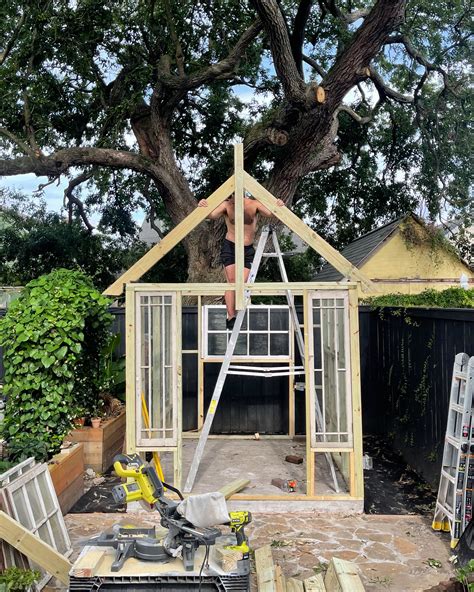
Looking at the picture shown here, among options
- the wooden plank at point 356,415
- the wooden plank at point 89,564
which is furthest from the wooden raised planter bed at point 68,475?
the wooden plank at point 356,415

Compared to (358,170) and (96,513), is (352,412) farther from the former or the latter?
(358,170)

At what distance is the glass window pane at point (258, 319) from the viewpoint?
7.72 metres

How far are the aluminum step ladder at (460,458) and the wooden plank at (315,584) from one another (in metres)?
1.35

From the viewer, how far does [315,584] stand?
11.2ft

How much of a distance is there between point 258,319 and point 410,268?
585 centimetres

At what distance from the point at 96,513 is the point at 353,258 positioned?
9194 millimetres

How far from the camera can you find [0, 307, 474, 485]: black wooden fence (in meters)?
5.38

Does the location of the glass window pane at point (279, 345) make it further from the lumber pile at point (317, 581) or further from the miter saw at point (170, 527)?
the miter saw at point (170, 527)

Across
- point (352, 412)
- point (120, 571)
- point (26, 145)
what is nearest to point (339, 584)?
point (120, 571)

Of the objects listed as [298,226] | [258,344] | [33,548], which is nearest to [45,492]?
[33,548]

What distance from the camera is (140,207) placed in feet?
48.8

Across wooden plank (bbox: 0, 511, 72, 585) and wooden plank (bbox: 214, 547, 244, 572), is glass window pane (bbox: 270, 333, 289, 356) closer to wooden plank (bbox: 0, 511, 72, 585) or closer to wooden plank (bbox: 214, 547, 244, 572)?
wooden plank (bbox: 0, 511, 72, 585)

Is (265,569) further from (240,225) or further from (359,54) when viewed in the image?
(359,54)

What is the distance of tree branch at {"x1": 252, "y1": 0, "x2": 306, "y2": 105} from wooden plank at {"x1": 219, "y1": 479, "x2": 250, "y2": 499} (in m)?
5.90
